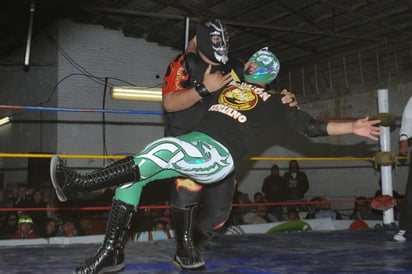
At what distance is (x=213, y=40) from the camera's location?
2746mm

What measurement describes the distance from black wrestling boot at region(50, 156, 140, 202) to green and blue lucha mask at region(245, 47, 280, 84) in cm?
92

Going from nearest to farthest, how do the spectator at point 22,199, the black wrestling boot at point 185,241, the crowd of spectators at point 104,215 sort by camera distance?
the black wrestling boot at point 185,241
the crowd of spectators at point 104,215
the spectator at point 22,199

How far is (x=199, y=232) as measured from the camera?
117 inches

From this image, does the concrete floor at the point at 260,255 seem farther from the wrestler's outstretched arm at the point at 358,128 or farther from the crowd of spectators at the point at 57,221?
the crowd of spectators at the point at 57,221

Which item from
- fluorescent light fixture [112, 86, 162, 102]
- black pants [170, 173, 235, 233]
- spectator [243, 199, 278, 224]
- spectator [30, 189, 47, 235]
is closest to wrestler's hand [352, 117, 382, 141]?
black pants [170, 173, 235, 233]

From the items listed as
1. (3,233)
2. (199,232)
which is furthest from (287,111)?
(3,233)

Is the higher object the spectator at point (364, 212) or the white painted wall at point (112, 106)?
the white painted wall at point (112, 106)

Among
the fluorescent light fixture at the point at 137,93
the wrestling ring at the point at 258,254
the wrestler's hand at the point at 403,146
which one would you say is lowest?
the wrestling ring at the point at 258,254

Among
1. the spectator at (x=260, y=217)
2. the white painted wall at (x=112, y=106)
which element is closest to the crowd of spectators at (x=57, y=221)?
the spectator at (x=260, y=217)

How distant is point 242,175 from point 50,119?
4.71m

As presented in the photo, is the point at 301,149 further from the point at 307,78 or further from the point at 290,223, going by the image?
→ the point at 290,223

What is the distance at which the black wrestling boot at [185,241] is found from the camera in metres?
2.55

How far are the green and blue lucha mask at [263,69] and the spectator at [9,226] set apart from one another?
15.2 ft

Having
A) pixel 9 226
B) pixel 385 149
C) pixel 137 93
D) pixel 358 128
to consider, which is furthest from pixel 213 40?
pixel 137 93
